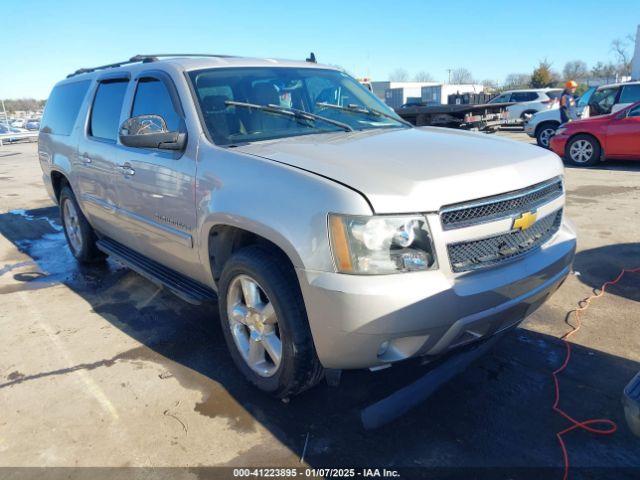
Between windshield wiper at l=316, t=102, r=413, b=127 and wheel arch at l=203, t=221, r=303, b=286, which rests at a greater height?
windshield wiper at l=316, t=102, r=413, b=127

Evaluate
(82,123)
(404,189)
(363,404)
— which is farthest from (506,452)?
(82,123)

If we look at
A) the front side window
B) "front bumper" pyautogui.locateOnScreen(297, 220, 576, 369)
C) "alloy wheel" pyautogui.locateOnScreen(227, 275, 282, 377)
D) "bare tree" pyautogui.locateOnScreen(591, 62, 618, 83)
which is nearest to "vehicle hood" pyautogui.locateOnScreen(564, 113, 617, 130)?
"front bumper" pyautogui.locateOnScreen(297, 220, 576, 369)

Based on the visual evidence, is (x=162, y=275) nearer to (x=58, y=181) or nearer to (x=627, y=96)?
(x=58, y=181)

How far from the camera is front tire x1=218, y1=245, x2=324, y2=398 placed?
8.41 feet

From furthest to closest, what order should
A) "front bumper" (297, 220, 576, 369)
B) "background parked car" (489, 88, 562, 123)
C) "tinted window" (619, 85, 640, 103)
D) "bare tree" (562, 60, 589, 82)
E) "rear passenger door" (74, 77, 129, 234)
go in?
1. "bare tree" (562, 60, 589, 82)
2. "background parked car" (489, 88, 562, 123)
3. "tinted window" (619, 85, 640, 103)
4. "rear passenger door" (74, 77, 129, 234)
5. "front bumper" (297, 220, 576, 369)

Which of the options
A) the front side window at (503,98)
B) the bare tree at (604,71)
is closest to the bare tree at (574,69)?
the bare tree at (604,71)

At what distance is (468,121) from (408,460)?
1263cm

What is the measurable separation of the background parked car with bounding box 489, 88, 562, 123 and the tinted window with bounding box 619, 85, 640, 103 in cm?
660

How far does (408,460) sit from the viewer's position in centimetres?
243

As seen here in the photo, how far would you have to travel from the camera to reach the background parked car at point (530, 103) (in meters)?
20.5

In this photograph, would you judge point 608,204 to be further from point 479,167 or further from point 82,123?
point 82,123

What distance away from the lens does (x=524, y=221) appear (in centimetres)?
262

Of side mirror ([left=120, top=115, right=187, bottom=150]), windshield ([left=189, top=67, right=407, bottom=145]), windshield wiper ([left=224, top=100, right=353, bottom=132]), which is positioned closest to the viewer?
side mirror ([left=120, top=115, right=187, bottom=150])

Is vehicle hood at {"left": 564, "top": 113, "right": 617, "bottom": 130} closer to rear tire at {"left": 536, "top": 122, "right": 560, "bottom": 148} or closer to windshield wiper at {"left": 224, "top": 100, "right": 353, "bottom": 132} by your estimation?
rear tire at {"left": 536, "top": 122, "right": 560, "bottom": 148}
